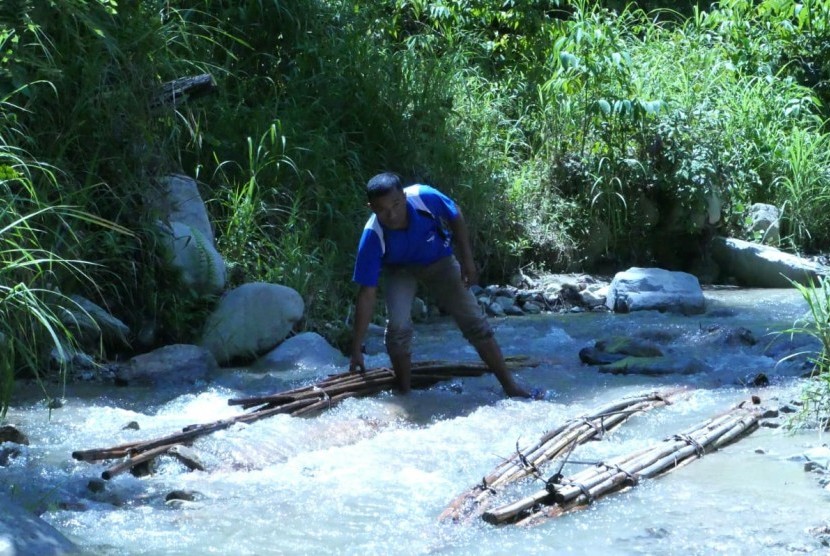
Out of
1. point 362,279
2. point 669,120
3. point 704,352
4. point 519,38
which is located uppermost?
point 519,38

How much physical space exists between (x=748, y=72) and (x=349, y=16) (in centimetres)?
509

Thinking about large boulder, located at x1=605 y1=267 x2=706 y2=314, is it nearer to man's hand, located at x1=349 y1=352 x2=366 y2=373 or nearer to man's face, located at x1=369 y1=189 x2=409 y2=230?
man's hand, located at x1=349 y1=352 x2=366 y2=373

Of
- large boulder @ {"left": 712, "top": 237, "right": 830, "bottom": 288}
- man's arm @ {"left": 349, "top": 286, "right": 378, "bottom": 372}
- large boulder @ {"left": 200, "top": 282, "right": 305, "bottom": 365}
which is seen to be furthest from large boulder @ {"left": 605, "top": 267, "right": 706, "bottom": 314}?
man's arm @ {"left": 349, "top": 286, "right": 378, "bottom": 372}

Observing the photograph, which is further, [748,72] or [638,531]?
[748,72]

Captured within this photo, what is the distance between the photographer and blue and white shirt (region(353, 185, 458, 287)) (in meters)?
6.03

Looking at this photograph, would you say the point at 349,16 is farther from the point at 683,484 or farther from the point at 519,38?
the point at 683,484

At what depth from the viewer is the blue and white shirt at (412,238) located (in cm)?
603

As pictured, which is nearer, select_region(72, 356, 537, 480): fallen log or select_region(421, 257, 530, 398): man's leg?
select_region(72, 356, 537, 480): fallen log

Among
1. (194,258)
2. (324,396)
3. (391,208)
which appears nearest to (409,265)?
(391,208)

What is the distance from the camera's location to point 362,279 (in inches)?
237

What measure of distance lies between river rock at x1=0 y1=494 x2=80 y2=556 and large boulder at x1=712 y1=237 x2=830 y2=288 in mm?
8288

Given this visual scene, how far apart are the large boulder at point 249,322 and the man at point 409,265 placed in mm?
1691

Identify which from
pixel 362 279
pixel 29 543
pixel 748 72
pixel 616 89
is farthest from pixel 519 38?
pixel 29 543

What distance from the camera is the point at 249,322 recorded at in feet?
26.1
